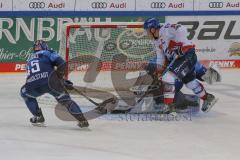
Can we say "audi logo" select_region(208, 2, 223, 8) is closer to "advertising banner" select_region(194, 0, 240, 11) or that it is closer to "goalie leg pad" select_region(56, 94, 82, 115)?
"advertising banner" select_region(194, 0, 240, 11)

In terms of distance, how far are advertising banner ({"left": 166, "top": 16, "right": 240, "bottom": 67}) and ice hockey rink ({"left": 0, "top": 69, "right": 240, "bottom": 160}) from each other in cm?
495

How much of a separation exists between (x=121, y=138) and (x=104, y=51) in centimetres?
402

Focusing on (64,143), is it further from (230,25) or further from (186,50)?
(230,25)

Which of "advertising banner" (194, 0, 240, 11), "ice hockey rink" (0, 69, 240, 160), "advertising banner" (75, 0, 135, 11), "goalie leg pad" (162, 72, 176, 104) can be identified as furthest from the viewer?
"advertising banner" (194, 0, 240, 11)

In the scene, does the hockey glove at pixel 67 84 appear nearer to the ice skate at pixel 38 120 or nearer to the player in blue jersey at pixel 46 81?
the player in blue jersey at pixel 46 81

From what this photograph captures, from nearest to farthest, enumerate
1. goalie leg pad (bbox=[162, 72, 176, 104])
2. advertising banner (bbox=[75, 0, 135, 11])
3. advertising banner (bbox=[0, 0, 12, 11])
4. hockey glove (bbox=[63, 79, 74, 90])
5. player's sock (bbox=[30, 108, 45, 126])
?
hockey glove (bbox=[63, 79, 74, 90]) < player's sock (bbox=[30, 108, 45, 126]) < goalie leg pad (bbox=[162, 72, 176, 104]) < advertising banner (bbox=[0, 0, 12, 11]) < advertising banner (bbox=[75, 0, 135, 11])

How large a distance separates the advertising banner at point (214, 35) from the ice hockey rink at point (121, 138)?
495cm

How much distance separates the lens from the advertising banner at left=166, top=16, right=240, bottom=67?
14320 millimetres

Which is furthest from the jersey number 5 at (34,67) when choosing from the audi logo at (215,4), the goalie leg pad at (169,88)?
the audi logo at (215,4)

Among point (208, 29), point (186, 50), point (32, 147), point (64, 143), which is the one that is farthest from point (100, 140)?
point (208, 29)

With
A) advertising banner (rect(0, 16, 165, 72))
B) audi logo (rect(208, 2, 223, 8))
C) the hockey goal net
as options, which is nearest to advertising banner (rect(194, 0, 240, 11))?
audi logo (rect(208, 2, 223, 8))

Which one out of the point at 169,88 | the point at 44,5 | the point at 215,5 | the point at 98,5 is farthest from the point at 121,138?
the point at 215,5

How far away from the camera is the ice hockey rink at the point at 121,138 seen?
6.18 metres

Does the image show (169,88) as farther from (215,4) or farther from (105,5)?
(215,4)
